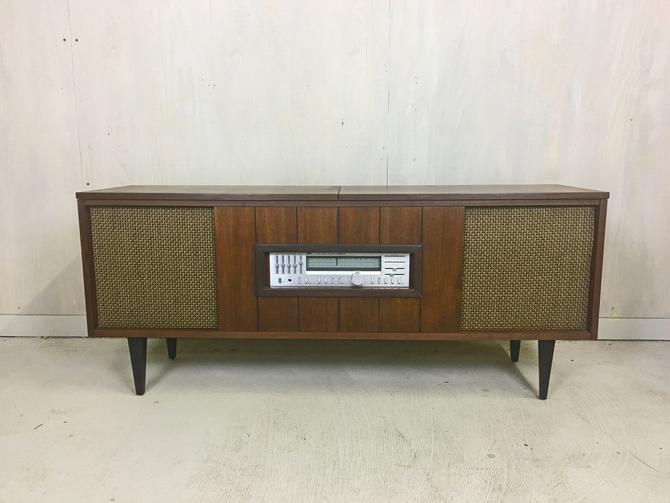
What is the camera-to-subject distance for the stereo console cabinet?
1.14 meters

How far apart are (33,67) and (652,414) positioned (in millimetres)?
2033

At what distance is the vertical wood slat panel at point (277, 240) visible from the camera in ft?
3.78

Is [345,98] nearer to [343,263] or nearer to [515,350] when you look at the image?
[343,263]

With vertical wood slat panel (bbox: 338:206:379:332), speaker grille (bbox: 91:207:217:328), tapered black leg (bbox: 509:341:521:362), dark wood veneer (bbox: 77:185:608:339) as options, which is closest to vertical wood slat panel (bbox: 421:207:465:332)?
dark wood veneer (bbox: 77:185:608:339)

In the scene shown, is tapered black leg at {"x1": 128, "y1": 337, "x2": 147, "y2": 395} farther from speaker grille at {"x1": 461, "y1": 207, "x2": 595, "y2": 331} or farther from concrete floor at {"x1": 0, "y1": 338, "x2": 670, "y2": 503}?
speaker grille at {"x1": 461, "y1": 207, "x2": 595, "y2": 331}

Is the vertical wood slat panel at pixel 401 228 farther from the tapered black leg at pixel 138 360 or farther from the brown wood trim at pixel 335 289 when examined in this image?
the tapered black leg at pixel 138 360

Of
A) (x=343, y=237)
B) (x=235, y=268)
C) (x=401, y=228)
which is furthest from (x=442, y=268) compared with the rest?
(x=235, y=268)

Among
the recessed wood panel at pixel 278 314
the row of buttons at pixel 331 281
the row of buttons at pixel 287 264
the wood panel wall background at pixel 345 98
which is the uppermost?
the wood panel wall background at pixel 345 98

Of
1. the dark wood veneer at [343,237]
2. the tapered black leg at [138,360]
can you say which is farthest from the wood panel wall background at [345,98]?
the tapered black leg at [138,360]

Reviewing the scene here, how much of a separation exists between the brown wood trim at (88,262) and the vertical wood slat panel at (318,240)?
506mm

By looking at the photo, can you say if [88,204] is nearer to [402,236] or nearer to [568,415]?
[402,236]

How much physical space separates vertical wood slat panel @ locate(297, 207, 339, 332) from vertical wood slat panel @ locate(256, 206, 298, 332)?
0.06ft

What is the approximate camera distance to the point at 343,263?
1.18m

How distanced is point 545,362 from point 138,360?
1.05 m
